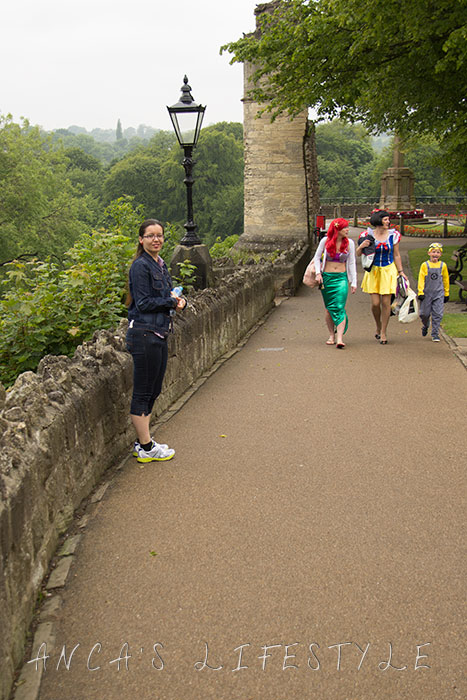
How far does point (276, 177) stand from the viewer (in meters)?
22.7

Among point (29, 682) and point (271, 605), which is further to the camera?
point (271, 605)

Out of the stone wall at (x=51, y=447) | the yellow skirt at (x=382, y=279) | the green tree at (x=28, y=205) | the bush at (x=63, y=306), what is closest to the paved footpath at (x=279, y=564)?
the stone wall at (x=51, y=447)

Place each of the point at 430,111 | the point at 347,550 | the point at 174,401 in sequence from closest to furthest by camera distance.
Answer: the point at 347,550 < the point at 174,401 < the point at 430,111

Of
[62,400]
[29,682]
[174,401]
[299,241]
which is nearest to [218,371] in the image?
[174,401]

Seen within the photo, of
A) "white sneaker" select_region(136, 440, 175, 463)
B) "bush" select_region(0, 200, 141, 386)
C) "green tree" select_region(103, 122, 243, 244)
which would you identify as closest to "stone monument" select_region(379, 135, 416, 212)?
"green tree" select_region(103, 122, 243, 244)

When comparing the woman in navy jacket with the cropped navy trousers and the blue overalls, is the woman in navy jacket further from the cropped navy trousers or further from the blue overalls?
the blue overalls

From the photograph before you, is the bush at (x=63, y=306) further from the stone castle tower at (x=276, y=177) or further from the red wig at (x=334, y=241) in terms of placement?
the stone castle tower at (x=276, y=177)

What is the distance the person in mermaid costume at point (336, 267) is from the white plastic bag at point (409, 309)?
74 cm

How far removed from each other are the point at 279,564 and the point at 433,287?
22.2 ft

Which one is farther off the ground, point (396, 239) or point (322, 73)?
point (322, 73)

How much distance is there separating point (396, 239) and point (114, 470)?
594 cm

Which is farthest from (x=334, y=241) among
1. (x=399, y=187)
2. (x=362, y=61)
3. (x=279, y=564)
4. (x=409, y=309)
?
(x=399, y=187)

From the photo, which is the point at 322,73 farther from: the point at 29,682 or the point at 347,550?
the point at 29,682

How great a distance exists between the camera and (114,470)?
5.09m
